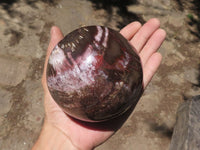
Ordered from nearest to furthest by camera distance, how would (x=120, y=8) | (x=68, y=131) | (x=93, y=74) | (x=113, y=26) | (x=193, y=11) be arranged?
(x=93, y=74) → (x=68, y=131) → (x=113, y=26) → (x=120, y=8) → (x=193, y=11)

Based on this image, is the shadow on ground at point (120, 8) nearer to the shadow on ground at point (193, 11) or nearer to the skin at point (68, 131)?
the shadow on ground at point (193, 11)

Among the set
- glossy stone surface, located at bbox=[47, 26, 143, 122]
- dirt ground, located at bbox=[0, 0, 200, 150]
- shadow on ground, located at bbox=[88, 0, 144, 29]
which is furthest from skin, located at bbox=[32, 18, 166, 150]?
shadow on ground, located at bbox=[88, 0, 144, 29]

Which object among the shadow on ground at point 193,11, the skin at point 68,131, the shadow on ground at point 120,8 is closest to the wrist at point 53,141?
the skin at point 68,131

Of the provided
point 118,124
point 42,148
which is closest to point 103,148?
point 118,124

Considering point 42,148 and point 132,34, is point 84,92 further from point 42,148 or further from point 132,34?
point 132,34

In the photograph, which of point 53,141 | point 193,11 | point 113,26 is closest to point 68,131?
point 53,141

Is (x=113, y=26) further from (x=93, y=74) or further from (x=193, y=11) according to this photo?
(x=93, y=74)

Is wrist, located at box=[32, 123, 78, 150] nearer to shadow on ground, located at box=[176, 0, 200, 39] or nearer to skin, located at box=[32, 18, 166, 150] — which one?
skin, located at box=[32, 18, 166, 150]

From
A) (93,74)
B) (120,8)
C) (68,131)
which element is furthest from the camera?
(120,8)

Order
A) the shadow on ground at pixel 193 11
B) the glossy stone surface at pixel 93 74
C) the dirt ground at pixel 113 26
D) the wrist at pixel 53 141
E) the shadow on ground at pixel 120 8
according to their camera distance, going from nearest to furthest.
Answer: the glossy stone surface at pixel 93 74 → the wrist at pixel 53 141 → the dirt ground at pixel 113 26 → the shadow on ground at pixel 120 8 → the shadow on ground at pixel 193 11
